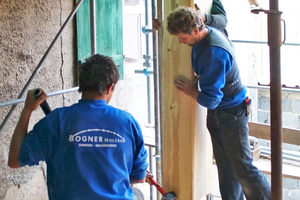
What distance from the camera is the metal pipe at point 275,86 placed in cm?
168

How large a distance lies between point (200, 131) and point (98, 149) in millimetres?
1070

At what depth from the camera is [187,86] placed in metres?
2.45

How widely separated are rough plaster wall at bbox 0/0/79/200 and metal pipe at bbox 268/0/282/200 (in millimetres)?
1763

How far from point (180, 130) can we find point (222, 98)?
1.15 feet

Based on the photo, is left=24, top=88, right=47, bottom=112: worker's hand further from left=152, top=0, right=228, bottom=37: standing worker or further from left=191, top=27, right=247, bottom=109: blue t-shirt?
left=152, top=0, right=228, bottom=37: standing worker

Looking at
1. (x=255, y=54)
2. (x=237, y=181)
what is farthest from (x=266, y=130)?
(x=255, y=54)

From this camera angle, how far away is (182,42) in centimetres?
235

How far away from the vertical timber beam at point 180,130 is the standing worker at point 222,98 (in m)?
0.07

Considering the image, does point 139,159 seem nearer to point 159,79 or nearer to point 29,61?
point 159,79

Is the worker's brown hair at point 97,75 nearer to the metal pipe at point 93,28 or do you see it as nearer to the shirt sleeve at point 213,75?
the shirt sleeve at point 213,75

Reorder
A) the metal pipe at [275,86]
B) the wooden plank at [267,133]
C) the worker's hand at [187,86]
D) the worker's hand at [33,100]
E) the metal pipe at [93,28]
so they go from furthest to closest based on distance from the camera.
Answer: the wooden plank at [267,133], the metal pipe at [93,28], the worker's hand at [187,86], the worker's hand at [33,100], the metal pipe at [275,86]

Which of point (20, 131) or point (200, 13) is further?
point (200, 13)

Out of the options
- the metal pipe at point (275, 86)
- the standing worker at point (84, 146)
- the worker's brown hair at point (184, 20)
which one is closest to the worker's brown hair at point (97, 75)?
the standing worker at point (84, 146)

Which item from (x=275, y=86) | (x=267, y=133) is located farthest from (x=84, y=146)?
(x=267, y=133)
